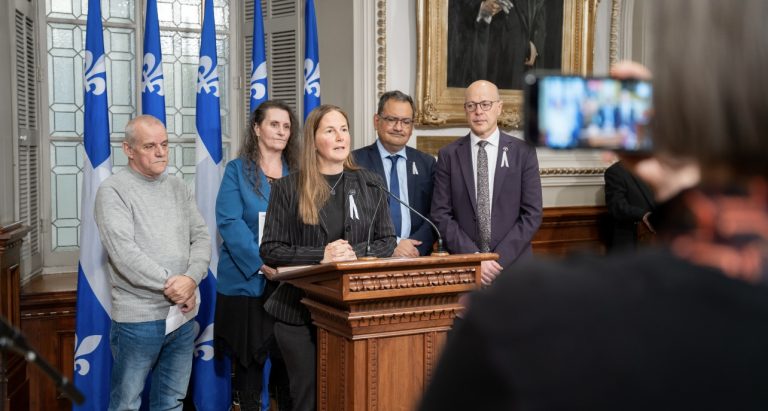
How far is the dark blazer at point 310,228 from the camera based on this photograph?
3.44 m

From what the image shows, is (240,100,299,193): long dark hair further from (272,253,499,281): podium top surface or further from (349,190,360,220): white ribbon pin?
(272,253,499,281): podium top surface

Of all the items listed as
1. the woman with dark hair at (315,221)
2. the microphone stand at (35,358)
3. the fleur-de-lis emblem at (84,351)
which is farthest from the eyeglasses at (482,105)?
the microphone stand at (35,358)

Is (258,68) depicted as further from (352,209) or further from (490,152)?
(352,209)

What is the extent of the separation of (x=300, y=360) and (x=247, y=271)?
111 centimetres

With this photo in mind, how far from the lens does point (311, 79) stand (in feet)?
16.5

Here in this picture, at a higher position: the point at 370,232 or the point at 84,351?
the point at 370,232

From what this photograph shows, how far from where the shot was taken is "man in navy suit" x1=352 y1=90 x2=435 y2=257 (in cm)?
450

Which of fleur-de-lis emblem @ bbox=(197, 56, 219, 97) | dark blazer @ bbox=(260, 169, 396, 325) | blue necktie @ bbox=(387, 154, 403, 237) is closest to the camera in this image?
dark blazer @ bbox=(260, 169, 396, 325)

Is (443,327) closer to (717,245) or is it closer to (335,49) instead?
(717,245)

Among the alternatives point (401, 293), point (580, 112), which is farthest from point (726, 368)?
point (401, 293)

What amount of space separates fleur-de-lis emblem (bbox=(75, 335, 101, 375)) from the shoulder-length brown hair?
1633 mm

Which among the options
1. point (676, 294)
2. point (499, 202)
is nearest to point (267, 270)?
point (499, 202)

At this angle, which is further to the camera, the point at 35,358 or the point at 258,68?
the point at 258,68

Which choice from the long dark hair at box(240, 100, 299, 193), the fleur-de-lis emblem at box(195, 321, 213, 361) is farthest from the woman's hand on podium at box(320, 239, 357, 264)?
the fleur-de-lis emblem at box(195, 321, 213, 361)
